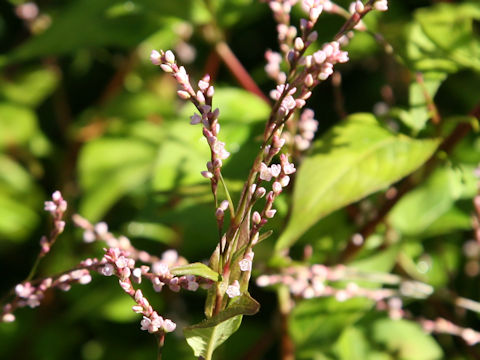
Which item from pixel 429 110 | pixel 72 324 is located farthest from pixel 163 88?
pixel 429 110

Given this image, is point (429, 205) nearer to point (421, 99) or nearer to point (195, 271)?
point (421, 99)

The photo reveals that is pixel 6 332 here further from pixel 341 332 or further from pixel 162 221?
pixel 341 332

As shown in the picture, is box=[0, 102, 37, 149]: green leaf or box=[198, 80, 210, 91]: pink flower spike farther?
box=[0, 102, 37, 149]: green leaf

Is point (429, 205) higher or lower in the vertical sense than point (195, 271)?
lower

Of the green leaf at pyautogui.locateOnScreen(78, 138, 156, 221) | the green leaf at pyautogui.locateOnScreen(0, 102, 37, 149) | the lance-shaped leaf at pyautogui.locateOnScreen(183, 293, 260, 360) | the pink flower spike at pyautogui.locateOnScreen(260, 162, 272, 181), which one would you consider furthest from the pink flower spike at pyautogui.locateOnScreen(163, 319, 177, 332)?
the green leaf at pyautogui.locateOnScreen(0, 102, 37, 149)

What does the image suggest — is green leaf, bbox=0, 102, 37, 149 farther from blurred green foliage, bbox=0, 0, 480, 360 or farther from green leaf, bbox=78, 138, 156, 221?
green leaf, bbox=78, 138, 156, 221

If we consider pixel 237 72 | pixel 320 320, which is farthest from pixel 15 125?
pixel 320 320
